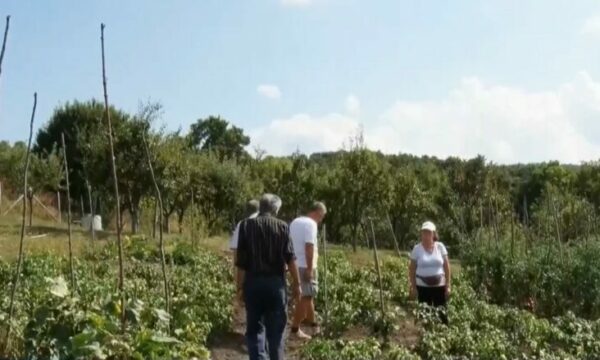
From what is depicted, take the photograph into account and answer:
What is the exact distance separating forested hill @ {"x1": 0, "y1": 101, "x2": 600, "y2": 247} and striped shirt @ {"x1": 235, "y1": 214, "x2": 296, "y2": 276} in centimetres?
825

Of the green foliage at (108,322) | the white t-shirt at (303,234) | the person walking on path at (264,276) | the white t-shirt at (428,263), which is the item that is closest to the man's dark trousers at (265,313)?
the person walking on path at (264,276)

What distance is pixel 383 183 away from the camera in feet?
81.6

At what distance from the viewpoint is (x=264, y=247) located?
286 inches

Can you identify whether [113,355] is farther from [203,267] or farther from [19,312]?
[203,267]

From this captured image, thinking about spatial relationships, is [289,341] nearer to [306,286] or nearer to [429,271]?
[306,286]

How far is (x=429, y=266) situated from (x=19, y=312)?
428 centimetres

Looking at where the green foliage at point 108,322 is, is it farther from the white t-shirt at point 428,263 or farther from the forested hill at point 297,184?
the forested hill at point 297,184

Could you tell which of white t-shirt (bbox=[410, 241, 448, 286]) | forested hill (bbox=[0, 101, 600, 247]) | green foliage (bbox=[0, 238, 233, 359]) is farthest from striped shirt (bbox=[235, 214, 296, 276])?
forested hill (bbox=[0, 101, 600, 247])

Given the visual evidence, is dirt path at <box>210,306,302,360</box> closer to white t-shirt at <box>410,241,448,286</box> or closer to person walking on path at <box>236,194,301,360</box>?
white t-shirt at <box>410,241,448,286</box>

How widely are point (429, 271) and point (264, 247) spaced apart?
3311 mm

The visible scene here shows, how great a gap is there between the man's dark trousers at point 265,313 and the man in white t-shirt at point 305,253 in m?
1.85

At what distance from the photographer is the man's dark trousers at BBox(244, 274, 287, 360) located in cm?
727

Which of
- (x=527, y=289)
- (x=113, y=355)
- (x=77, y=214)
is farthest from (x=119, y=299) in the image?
(x=77, y=214)

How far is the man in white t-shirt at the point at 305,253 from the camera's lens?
959 cm
